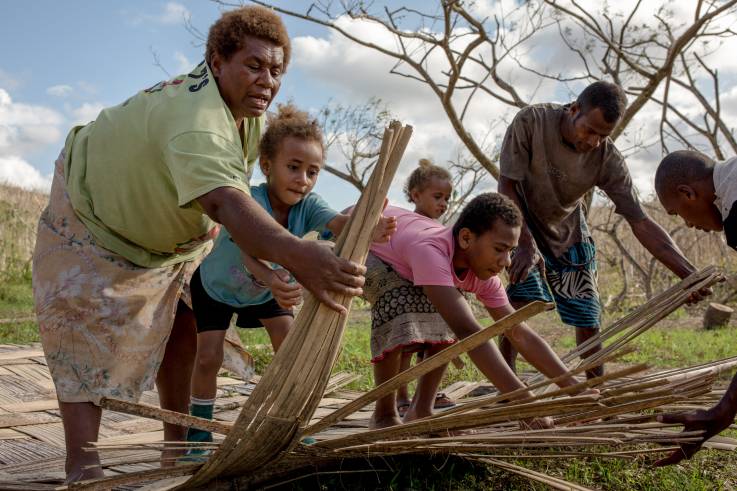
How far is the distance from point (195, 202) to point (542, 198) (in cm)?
239

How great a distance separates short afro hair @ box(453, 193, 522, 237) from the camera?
111 inches

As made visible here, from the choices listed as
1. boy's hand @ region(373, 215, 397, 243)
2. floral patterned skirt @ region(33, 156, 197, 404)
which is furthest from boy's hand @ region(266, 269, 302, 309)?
floral patterned skirt @ region(33, 156, 197, 404)

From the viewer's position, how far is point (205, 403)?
283 centimetres

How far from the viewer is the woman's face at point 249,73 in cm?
204

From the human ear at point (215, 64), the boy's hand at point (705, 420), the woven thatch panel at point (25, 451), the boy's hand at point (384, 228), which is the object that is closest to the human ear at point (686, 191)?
the boy's hand at point (705, 420)

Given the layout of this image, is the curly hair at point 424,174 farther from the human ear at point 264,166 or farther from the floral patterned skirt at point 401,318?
the human ear at point 264,166

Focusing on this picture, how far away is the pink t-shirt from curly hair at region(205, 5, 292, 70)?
0.95m

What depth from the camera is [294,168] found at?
2.80 metres

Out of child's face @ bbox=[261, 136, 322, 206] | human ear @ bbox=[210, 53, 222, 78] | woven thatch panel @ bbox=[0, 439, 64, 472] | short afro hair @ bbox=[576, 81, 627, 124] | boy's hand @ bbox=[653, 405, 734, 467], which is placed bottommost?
woven thatch panel @ bbox=[0, 439, 64, 472]

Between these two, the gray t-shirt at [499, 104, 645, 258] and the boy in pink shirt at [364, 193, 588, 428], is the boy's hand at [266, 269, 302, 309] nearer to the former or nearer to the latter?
the boy in pink shirt at [364, 193, 588, 428]

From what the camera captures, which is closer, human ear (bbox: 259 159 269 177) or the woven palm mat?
the woven palm mat

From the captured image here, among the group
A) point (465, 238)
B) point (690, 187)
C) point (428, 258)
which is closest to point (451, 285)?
point (428, 258)

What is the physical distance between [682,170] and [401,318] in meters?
1.18

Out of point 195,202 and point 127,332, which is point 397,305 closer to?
point 127,332
